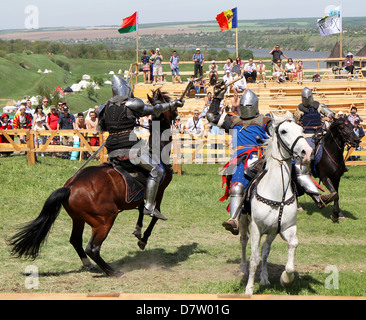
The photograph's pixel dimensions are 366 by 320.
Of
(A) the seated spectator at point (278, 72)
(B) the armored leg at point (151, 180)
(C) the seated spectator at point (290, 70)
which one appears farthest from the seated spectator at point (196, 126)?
(C) the seated spectator at point (290, 70)

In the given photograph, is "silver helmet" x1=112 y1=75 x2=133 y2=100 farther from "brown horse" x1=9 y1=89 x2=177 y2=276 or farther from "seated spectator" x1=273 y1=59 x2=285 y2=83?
"seated spectator" x1=273 y1=59 x2=285 y2=83

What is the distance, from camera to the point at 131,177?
27.4 ft

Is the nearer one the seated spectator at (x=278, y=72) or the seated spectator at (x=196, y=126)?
the seated spectator at (x=196, y=126)

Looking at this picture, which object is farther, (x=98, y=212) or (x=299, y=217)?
(x=299, y=217)

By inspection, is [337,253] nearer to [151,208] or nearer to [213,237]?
[213,237]

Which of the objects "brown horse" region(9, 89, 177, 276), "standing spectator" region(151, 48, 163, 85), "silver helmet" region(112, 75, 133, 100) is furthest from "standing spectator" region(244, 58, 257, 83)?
"brown horse" region(9, 89, 177, 276)

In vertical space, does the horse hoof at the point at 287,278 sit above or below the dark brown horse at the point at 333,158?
below

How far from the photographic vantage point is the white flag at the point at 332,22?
32.8 metres

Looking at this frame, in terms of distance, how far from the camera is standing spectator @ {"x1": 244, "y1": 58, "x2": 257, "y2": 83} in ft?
87.4

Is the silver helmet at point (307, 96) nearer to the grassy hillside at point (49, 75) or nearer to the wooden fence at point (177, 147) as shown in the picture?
the wooden fence at point (177, 147)

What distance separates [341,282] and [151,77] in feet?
71.4

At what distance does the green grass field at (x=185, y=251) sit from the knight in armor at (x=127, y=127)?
4.11 ft

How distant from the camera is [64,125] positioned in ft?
59.4
